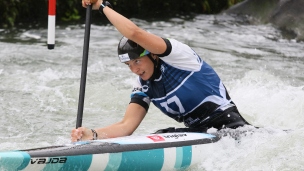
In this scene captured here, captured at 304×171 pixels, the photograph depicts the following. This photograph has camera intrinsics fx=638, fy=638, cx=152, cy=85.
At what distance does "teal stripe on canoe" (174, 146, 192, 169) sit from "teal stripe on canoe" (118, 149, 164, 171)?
151 mm

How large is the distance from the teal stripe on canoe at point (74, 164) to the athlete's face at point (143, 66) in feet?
2.62

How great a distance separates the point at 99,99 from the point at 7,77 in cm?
170

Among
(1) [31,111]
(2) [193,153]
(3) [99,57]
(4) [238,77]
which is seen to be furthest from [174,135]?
(3) [99,57]

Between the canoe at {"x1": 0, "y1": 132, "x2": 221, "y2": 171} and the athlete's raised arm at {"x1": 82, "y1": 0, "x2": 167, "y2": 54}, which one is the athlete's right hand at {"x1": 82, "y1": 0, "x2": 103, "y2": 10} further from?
the canoe at {"x1": 0, "y1": 132, "x2": 221, "y2": 171}

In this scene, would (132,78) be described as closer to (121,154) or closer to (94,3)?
(94,3)

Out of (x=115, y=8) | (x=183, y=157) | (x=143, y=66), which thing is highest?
(x=143, y=66)

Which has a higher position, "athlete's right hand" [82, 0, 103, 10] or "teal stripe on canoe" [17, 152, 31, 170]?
"athlete's right hand" [82, 0, 103, 10]

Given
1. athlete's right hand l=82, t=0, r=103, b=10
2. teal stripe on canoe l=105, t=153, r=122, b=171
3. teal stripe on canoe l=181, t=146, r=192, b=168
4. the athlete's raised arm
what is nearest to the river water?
teal stripe on canoe l=181, t=146, r=192, b=168

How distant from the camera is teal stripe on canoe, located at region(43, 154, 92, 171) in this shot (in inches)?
156

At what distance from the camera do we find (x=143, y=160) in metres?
4.39

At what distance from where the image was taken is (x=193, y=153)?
15.4 ft

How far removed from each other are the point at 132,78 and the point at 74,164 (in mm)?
5130

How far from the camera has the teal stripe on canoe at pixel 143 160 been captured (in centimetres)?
430

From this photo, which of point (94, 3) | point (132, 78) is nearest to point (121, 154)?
point (94, 3)
